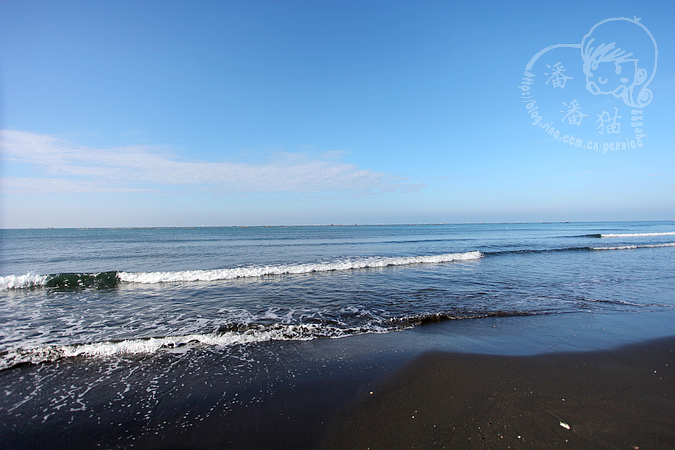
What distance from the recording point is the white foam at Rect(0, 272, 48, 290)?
41.9 feet

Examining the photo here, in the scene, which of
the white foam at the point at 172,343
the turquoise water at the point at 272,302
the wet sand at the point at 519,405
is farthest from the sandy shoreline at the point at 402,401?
the turquoise water at the point at 272,302

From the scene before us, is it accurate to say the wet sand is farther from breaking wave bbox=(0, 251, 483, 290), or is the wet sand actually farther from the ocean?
breaking wave bbox=(0, 251, 483, 290)

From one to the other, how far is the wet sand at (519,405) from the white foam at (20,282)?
1673cm

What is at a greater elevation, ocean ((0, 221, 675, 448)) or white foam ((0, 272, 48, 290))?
white foam ((0, 272, 48, 290))

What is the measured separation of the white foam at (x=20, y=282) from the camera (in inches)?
503

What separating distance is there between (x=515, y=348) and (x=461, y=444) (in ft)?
11.4

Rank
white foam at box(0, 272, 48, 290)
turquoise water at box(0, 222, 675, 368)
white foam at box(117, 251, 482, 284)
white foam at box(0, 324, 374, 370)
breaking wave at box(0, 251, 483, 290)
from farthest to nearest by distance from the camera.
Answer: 1. white foam at box(117, 251, 482, 284)
2. breaking wave at box(0, 251, 483, 290)
3. white foam at box(0, 272, 48, 290)
4. turquoise water at box(0, 222, 675, 368)
5. white foam at box(0, 324, 374, 370)

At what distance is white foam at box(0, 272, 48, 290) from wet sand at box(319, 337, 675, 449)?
16.7 metres

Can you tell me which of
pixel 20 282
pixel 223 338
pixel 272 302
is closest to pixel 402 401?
pixel 223 338

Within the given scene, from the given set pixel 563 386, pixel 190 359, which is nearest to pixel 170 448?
pixel 190 359

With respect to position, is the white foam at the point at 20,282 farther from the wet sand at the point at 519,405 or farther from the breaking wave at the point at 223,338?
the wet sand at the point at 519,405

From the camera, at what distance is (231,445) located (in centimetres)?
331

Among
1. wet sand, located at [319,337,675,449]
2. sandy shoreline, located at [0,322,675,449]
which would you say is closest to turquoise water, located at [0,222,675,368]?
sandy shoreline, located at [0,322,675,449]

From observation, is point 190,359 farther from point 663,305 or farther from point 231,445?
point 663,305
